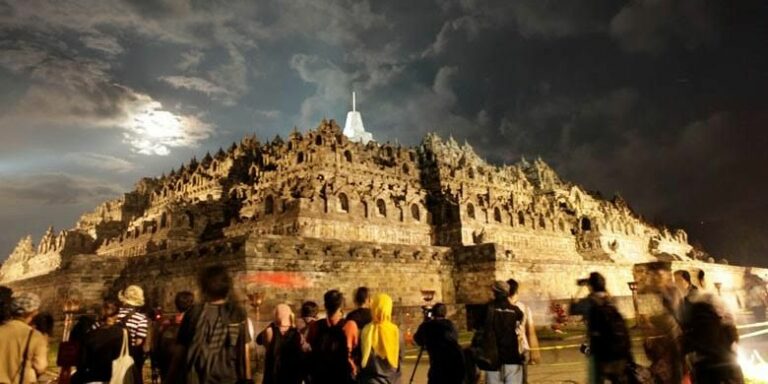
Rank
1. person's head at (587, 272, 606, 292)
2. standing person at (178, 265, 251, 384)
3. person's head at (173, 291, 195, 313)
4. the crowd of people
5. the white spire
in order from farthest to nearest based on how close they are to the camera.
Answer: the white spire < person's head at (587, 272, 606, 292) < person's head at (173, 291, 195, 313) < the crowd of people < standing person at (178, 265, 251, 384)

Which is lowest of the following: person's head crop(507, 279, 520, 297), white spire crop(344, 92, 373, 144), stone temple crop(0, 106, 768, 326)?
person's head crop(507, 279, 520, 297)

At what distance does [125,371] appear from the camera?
620 centimetres

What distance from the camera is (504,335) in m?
7.12

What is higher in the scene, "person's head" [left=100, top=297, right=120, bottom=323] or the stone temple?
the stone temple

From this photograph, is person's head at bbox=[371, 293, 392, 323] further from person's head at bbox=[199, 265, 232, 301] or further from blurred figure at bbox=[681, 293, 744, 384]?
blurred figure at bbox=[681, 293, 744, 384]

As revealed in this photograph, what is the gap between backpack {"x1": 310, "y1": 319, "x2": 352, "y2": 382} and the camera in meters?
6.38

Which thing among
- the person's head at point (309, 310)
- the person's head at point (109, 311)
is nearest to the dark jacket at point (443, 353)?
the person's head at point (309, 310)

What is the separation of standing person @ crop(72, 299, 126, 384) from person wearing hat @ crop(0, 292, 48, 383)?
408mm

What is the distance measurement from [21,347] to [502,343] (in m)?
5.95

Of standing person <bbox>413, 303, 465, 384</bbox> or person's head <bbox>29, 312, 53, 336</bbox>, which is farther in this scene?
person's head <bbox>29, 312, 53, 336</bbox>

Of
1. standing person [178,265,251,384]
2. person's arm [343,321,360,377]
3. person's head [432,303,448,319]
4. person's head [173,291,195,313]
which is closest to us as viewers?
standing person [178,265,251,384]

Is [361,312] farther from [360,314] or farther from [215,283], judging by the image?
[215,283]

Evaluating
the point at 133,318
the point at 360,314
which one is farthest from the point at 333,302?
the point at 133,318

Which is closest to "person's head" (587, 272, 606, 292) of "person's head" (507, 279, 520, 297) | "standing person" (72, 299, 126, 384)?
"person's head" (507, 279, 520, 297)
